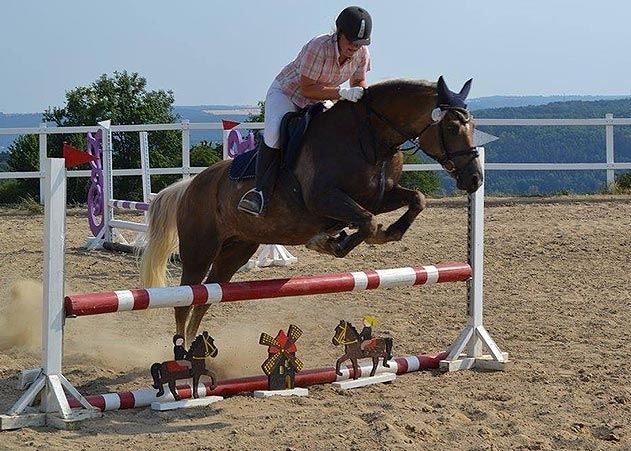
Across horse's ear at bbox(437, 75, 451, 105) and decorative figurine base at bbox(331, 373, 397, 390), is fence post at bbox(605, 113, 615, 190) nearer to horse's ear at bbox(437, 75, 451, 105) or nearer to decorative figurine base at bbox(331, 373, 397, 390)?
decorative figurine base at bbox(331, 373, 397, 390)

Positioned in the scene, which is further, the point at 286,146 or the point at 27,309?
the point at 27,309

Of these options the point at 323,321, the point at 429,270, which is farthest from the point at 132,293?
the point at 323,321

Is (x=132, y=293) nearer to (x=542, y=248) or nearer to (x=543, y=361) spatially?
(x=543, y=361)

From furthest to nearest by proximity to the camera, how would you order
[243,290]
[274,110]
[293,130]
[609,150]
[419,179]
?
1. [419,179]
2. [609,150]
3. [274,110]
4. [293,130]
5. [243,290]

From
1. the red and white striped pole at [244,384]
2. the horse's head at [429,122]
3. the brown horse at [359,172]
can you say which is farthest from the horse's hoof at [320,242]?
the red and white striped pole at [244,384]

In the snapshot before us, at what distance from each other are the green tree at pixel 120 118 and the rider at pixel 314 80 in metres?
13.2

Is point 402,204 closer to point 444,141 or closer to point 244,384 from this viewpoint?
point 444,141

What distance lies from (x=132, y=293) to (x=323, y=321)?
2922mm

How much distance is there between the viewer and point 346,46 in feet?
17.2

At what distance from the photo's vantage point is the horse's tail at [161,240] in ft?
21.2

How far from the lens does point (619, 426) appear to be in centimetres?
455

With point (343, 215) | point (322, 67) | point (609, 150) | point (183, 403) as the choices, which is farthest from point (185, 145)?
point (183, 403)

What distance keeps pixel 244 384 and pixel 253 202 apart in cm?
97

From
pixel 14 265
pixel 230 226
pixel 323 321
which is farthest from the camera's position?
pixel 14 265
